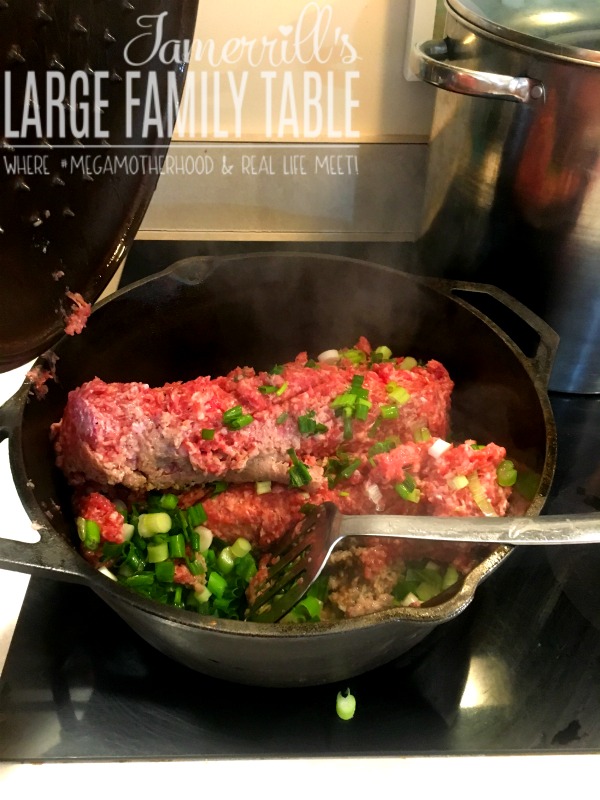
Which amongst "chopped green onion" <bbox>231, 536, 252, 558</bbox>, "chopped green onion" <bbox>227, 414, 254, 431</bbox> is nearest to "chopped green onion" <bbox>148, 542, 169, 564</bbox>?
"chopped green onion" <bbox>231, 536, 252, 558</bbox>

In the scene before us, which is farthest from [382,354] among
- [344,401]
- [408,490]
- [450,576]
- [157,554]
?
[157,554]

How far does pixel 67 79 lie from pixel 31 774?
33.4 inches

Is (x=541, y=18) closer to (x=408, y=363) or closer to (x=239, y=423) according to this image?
(x=408, y=363)

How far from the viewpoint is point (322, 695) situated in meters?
0.90

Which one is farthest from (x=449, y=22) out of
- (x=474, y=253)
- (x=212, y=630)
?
(x=212, y=630)

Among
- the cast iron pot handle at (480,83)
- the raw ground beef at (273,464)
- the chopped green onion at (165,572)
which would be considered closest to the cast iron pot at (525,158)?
the cast iron pot handle at (480,83)

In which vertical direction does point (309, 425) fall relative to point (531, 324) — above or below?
below

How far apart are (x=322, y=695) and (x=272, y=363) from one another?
2.32 ft

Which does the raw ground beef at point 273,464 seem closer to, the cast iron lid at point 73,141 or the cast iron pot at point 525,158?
A: the cast iron lid at point 73,141

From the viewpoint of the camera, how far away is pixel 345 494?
106cm

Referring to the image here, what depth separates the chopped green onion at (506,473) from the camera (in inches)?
41.3

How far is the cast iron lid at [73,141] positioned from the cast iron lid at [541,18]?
0.47 meters

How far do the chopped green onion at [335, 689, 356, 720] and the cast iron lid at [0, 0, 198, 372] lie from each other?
25.0 inches

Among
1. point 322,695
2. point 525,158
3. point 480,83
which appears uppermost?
point 480,83
